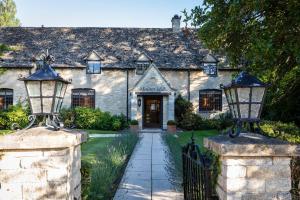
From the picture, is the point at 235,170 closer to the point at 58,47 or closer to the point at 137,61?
the point at 137,61

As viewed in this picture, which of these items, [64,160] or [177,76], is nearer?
[64,160]

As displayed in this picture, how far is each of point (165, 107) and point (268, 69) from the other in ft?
50.7

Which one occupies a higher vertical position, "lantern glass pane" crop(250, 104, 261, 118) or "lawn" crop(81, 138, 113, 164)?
"lantern glass pane" crop(250, 104, 261, 118)

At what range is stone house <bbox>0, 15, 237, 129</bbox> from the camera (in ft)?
86.5

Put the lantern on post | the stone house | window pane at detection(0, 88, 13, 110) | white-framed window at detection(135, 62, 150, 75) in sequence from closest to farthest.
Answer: the lantern on post
the stone house
window pane at detection(0, 88, 13, 110)
white-framed window at detection(135, 62, 150, 75)

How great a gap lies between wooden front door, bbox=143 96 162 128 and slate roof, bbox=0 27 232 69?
2750 millimetres

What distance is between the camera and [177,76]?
1093 inches

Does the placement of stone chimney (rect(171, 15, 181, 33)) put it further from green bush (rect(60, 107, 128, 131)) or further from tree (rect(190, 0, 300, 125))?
tree (rect(190, 0, 300, 125))

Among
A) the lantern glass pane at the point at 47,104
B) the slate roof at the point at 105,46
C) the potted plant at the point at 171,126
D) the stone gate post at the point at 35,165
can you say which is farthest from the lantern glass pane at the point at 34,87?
the slate roof at the point at 105,46

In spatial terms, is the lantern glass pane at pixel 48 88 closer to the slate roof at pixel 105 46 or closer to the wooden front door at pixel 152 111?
the slate roof at pixel 105 46

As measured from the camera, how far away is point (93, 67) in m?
27.3

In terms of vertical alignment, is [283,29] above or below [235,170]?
above

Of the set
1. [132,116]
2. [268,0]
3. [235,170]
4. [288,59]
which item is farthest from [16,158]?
[132,116]

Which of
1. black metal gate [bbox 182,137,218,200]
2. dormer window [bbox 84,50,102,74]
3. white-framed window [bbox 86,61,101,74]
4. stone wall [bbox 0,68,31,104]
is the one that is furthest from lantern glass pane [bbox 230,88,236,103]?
stone wall [bbox 0,68,31,104]
